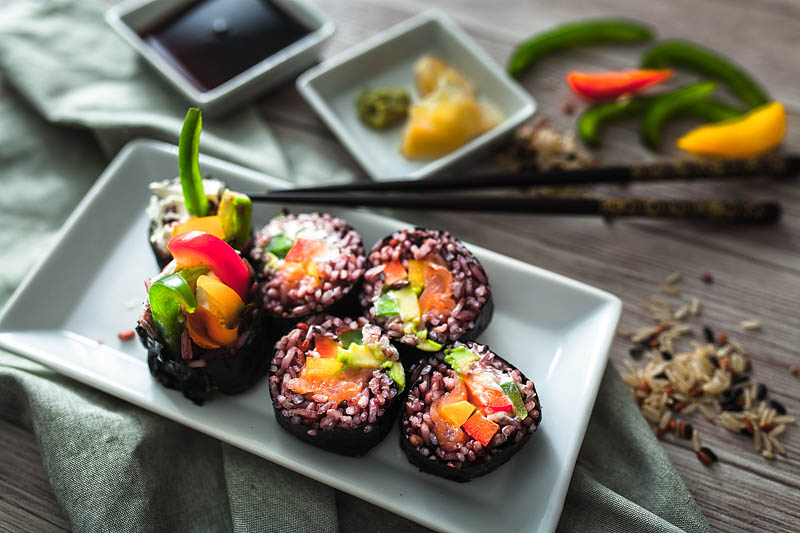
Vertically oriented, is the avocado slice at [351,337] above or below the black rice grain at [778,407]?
above

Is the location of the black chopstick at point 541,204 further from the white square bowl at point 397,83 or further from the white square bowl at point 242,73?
the white square bowl at point 242,73

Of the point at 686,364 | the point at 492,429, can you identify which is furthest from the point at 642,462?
the point at 492,429

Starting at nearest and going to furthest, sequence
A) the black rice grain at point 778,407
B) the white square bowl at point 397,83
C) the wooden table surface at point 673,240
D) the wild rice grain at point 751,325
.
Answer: the wooden table surface at point 673,240
the black rice grain at point 778,407
the wild rice grain at point 751,325
the white square bowl at point 397,83

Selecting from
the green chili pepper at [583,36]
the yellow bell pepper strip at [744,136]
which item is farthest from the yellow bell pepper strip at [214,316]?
the yellow bell pepper strip at [744,136]

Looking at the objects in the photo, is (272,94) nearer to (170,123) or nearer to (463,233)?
(170,123)

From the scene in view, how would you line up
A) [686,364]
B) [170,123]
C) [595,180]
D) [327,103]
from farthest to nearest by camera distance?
[327,103] < [170,123] < [595,180] < [686,364]

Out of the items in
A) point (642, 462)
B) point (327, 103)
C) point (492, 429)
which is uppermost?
point (327, 103)

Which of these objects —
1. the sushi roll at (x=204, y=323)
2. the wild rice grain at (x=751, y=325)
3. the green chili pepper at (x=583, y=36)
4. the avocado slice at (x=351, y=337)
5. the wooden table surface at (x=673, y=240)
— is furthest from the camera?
the green chili pepper at (x=583, y=36)

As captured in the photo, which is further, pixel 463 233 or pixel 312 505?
pixel 463 233
